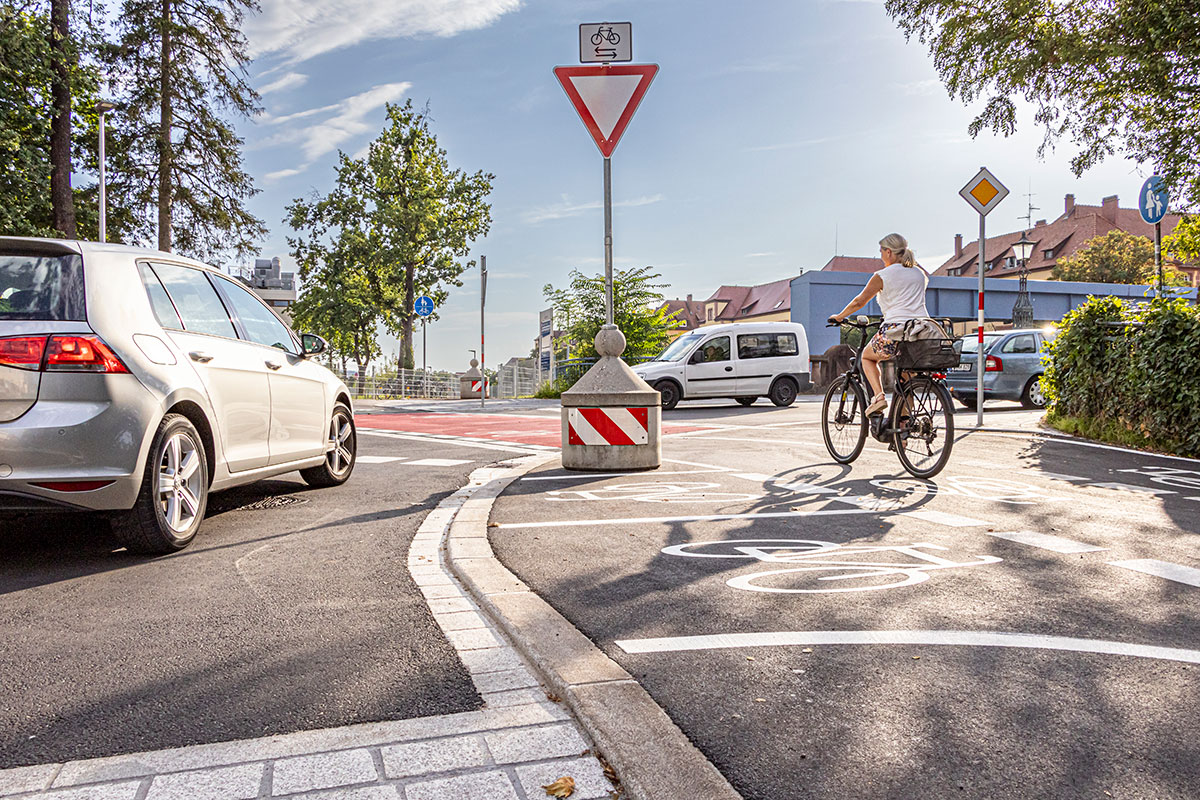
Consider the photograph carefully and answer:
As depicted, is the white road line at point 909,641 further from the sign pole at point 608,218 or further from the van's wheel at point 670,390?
the van's wheel at point 670,390

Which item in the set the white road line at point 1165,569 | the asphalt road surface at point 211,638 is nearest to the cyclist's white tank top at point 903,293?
the white road line at point 1165,569

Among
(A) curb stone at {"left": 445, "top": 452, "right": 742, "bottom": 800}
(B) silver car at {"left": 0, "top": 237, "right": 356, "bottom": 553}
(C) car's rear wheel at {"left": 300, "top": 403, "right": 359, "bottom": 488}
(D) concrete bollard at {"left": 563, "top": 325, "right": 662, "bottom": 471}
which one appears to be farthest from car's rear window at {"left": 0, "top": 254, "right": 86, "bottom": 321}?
(D) concrete bollard at {"left": 563, "top": 325, "right": 662, "bottom": 471}

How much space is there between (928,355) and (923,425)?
574 mm

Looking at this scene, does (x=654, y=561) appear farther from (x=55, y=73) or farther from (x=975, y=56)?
(x=55, y=73)

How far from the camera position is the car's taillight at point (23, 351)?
167 inches

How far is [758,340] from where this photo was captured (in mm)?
21312

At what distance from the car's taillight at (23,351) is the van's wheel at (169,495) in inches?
24.3

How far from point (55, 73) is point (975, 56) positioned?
2189 centimetres

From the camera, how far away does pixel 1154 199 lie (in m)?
12.9

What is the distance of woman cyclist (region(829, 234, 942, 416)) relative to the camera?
298 inches

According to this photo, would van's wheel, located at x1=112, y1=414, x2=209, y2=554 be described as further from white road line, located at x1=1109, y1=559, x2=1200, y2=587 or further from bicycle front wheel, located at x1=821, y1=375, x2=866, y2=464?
bicycle front wheel, located at x1=821, y1=375, x2=866, y2=464

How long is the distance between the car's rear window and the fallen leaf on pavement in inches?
141

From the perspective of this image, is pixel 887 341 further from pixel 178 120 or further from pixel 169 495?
pixel 178 120

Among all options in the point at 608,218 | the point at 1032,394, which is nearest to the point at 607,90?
the point at 608,218
